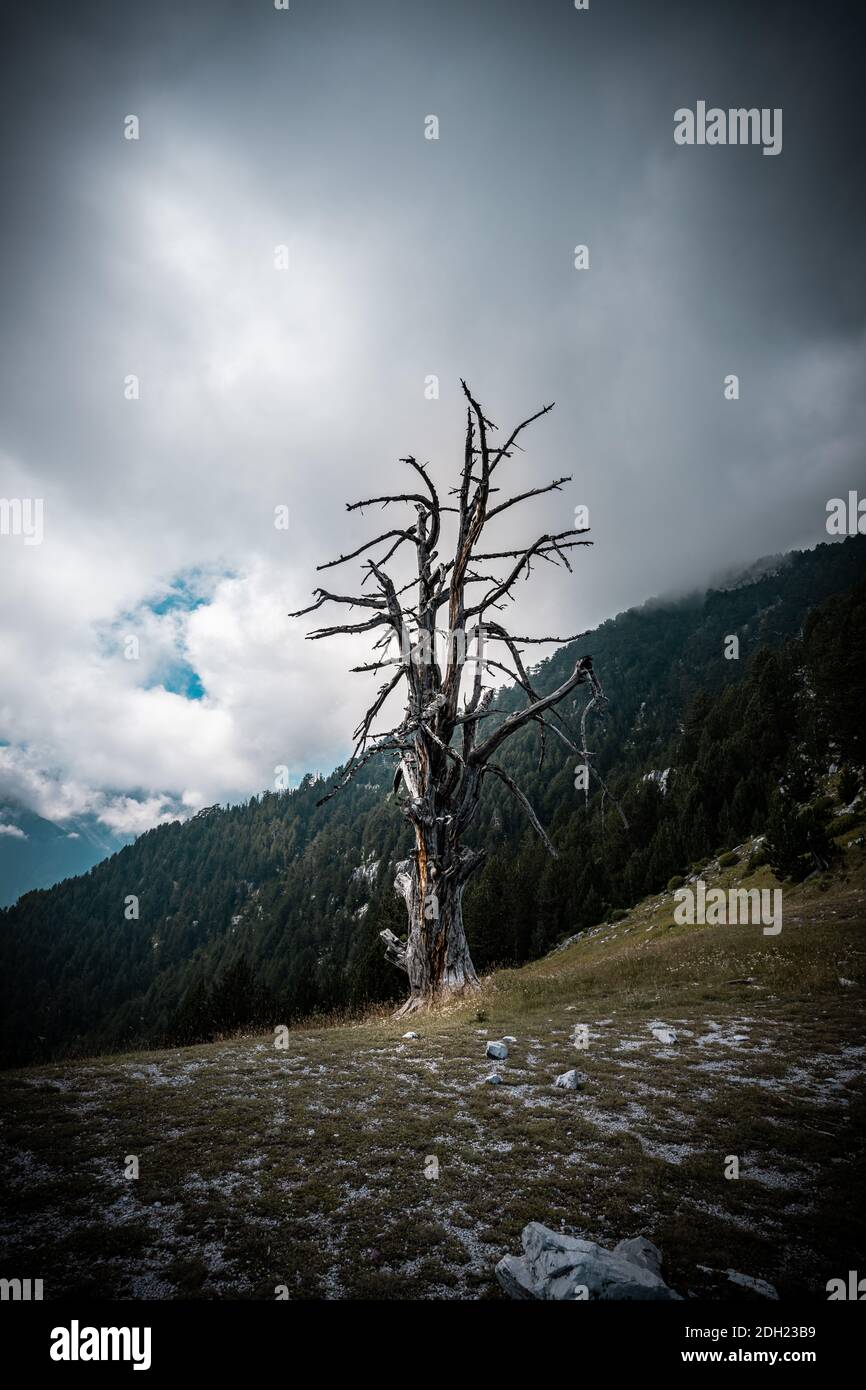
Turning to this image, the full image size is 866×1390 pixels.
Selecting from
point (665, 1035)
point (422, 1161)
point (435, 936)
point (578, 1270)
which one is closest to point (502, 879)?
point (435, 936)

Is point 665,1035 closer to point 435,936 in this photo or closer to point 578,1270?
point 435,936

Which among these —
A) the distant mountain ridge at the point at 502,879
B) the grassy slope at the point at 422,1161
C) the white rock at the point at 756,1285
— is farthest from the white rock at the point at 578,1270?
the distant mountain ridge at the point at 502,879

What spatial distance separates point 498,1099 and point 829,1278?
11.1ft

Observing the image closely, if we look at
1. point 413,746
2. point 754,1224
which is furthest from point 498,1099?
point 413,746

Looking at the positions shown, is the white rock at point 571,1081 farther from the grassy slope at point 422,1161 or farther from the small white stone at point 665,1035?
the small white stone at point 665,1035

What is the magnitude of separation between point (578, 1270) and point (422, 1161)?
2.13 m

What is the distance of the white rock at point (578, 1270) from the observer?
2.59 m

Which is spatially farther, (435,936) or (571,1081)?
(435,936)

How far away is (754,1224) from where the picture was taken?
3.45 metres

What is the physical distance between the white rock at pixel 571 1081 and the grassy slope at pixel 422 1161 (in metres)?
0.12

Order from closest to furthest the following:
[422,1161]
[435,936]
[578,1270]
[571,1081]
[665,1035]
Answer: [578,1270] < [422,1161] < [571,1081] < [665,1035] < [435,936]

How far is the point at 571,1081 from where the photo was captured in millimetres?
6098

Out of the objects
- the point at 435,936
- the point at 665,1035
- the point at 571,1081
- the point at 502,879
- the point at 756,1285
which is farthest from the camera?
the point at 502,879

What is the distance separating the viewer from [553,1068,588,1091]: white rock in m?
6.07
